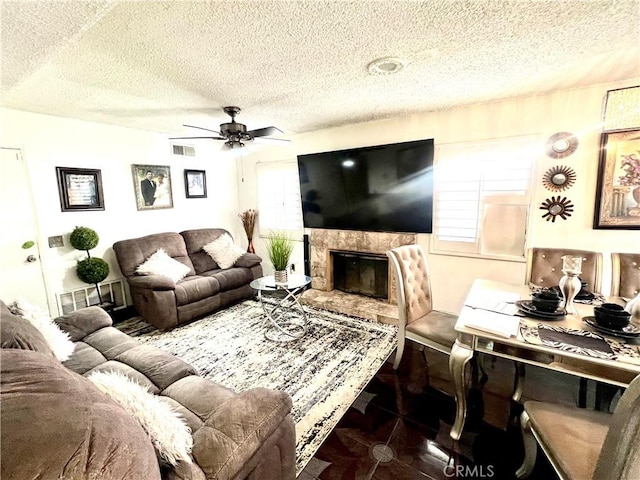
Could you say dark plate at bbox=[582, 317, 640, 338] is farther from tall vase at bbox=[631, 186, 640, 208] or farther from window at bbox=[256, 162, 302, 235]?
window at bbox=[256, 162, 302, 235]

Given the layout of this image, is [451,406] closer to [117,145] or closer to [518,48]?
[518,48]

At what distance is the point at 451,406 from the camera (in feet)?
6.56

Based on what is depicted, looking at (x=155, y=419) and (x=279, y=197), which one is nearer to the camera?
(x=155, y=419)

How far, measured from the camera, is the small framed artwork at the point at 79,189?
10.5 feet

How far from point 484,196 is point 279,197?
9.85 feet

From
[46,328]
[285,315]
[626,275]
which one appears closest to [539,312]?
[626,275]

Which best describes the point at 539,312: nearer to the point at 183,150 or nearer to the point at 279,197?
the point at 279,197

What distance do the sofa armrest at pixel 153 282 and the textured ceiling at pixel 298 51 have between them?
6.12ft

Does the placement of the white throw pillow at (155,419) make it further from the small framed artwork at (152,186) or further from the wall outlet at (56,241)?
the small framed artwork at (152,186)

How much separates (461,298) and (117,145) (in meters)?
4.80

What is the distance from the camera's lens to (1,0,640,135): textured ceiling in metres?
1.42

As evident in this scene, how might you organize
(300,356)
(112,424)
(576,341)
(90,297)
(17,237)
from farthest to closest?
(90,297)
(17,237)
(300,356)
(576,341)
(112,424)

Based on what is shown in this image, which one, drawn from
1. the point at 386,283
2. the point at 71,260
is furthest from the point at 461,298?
the point at 71,260

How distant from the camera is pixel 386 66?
207 cm
